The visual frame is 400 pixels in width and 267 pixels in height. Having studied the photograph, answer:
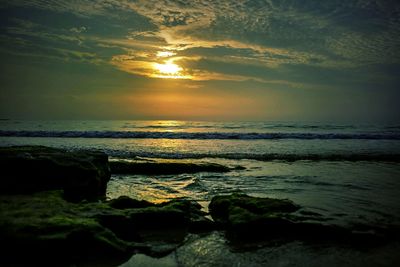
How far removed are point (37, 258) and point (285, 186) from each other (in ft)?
28.6

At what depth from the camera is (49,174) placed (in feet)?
27.2

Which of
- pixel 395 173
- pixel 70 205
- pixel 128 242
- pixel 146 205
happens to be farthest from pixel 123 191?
pixel 395 173

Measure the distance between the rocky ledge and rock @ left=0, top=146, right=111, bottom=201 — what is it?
0.02m

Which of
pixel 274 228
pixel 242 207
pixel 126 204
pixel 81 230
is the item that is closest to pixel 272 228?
pixel 274 228

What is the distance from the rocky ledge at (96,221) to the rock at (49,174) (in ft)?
0.07

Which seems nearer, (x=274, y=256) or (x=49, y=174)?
(x=274, y=256)

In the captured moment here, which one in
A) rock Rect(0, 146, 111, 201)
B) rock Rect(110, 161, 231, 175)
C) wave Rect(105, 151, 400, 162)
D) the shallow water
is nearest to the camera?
the shallow water

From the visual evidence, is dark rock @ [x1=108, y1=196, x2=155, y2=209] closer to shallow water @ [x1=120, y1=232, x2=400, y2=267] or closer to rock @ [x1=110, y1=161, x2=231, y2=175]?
shallow water @ [x1=120, y1=232, x2=400, y2=267]

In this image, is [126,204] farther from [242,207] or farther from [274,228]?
[274,228]

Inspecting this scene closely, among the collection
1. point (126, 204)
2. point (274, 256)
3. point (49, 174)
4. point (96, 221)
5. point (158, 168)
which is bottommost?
point (158, 168)

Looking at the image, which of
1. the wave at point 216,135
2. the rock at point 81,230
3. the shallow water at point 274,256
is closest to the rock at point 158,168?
the rock at point 81,230

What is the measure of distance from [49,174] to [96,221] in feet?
10.8

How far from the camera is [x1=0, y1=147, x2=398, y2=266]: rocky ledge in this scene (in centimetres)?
484

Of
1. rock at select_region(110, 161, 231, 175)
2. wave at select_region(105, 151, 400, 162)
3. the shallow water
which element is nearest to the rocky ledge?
the shallow water
